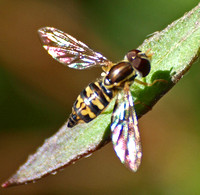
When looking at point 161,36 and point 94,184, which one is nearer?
point 161,36

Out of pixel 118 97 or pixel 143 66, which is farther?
pixel 118 97

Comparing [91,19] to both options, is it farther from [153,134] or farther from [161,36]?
[161,36]

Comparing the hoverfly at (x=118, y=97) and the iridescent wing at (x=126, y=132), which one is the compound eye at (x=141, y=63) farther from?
the iridescent wing at (x=126, y=132)

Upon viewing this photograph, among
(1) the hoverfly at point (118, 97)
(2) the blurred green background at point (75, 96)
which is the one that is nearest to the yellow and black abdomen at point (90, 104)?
(1) the hoverfly at point (118, 97)

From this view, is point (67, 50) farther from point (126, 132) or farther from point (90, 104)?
point (126, 132)

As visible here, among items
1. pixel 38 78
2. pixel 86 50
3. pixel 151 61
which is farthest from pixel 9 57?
pixel 151 61

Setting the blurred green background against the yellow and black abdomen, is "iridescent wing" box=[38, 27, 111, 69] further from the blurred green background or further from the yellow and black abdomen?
the blurred green background

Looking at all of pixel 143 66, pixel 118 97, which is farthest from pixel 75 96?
pixel 143 66
